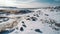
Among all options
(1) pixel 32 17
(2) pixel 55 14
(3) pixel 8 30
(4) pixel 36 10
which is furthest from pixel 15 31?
(2) pixel 55 14

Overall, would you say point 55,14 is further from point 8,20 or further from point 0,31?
point 0,31

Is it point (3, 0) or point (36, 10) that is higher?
point (3, 0)

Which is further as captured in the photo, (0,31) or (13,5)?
(13,5)

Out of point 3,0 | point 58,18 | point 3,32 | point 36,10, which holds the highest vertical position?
point 3,0

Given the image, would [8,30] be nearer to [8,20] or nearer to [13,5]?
[8,20]

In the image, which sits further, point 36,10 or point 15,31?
point 36,10

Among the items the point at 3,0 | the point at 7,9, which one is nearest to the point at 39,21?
the point at 7,9
